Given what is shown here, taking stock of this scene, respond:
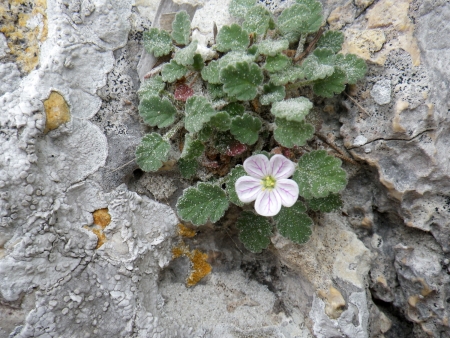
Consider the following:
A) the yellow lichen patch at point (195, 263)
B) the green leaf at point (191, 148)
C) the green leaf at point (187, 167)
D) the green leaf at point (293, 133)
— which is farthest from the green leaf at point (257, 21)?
the yellow lichen patch at point (195, 263)

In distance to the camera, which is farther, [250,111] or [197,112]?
[250,111]

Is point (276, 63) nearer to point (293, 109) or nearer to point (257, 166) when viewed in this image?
point (293, 109)

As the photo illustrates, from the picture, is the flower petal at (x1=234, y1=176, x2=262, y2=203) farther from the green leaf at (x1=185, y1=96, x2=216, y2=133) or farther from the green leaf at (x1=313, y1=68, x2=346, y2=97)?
the green leaf at (x1=313, y1=68, x2=346, y2=97)

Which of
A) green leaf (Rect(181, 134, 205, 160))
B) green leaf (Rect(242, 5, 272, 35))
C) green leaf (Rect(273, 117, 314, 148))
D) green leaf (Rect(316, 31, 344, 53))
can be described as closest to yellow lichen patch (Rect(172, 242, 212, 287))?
green leaf (Rect(181, 134, 205, 160))

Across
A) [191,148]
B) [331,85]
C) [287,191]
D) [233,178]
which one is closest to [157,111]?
[191,148]

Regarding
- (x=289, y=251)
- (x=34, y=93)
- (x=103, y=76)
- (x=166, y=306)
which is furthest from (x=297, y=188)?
(x=34, y=93)

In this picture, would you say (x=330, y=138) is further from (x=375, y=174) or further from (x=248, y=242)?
(x=248, y=242)
